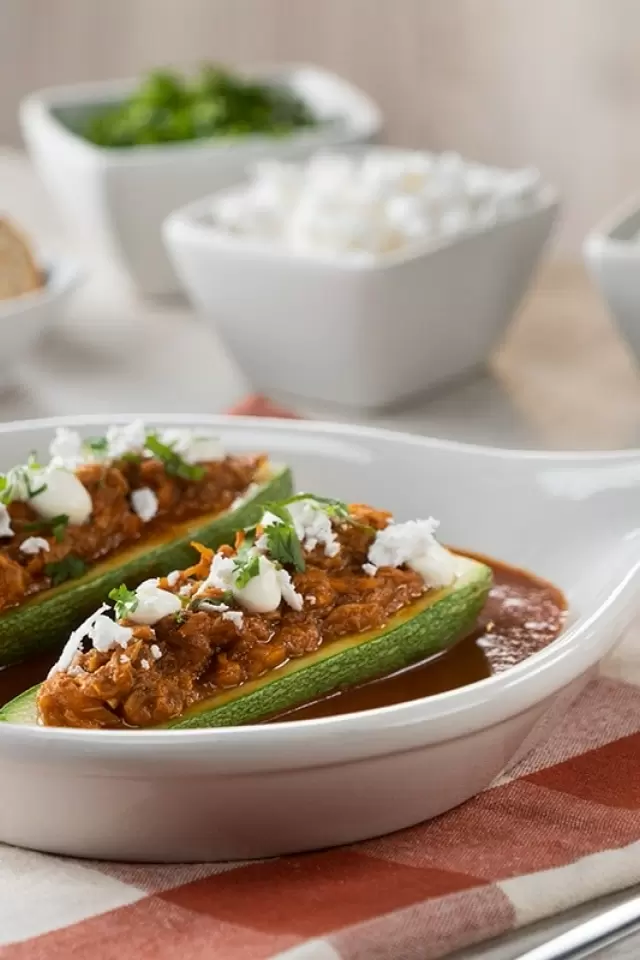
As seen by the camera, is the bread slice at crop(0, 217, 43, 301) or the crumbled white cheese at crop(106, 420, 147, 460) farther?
the bread slice at crop(0, 217, 43, 301)

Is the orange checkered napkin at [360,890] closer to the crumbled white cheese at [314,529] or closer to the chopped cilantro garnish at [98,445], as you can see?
the crumbled white cheese at [314,529]

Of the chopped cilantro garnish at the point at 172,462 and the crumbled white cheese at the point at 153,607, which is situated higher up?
the crumbled white cheese at the point at 153,607

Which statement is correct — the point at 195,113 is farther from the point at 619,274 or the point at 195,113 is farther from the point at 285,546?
the point at 285,546

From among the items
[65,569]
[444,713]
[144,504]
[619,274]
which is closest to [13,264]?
[619,274]

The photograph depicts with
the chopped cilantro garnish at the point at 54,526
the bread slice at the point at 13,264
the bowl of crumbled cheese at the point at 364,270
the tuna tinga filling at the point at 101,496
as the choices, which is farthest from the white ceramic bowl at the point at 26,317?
the chopped cilantro garnish at the point at 54,526

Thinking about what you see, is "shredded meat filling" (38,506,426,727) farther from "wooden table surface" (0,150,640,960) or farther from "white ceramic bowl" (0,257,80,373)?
"white ceramic bowl" (0,257,80,373)

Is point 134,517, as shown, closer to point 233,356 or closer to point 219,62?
point 233,356

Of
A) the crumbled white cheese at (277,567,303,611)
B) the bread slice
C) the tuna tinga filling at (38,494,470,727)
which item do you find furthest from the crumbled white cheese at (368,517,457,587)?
the bread slice
